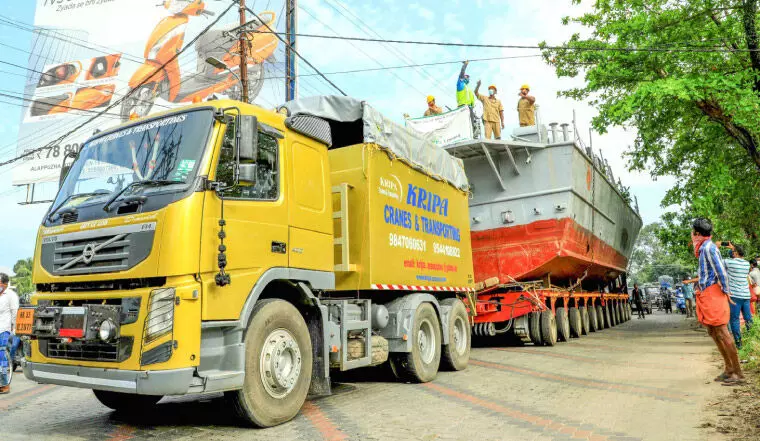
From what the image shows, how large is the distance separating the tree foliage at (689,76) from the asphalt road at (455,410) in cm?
630

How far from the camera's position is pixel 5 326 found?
7.78 metres

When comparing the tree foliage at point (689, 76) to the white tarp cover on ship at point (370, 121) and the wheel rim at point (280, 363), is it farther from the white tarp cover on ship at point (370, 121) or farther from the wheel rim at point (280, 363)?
the wheel rim at point (280, 363)

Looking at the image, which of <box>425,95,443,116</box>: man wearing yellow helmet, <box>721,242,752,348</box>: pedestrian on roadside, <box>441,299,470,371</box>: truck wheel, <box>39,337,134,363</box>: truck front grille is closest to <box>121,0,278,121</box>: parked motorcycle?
<box>425,95,443,116</box>: man wearing yellow helmet

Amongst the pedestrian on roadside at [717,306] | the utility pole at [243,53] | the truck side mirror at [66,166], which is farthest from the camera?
the utility pole at [243,53]

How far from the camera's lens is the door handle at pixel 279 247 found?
5176 mm

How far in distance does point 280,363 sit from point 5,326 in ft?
16.2

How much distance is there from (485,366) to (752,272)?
5566 millimetres

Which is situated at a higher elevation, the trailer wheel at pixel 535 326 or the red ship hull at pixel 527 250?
the red ship hull at pixel 527 250

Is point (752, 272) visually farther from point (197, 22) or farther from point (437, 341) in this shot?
point (197, 22)

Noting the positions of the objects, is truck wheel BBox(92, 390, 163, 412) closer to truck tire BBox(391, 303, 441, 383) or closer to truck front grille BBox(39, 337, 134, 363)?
truck front grille BBox(39, 337, 134, 363)

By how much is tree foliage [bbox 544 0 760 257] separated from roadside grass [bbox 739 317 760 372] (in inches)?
210

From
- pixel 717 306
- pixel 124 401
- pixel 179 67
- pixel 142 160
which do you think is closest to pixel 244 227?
pixel 142 160

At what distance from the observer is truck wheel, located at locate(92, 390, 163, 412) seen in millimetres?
5852

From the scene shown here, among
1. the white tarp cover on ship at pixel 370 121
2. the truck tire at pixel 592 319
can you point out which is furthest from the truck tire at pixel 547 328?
the white tarp cover on ship at pixel 370 121
